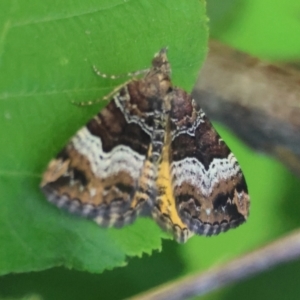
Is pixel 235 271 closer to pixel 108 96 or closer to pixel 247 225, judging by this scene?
pixel 108 96

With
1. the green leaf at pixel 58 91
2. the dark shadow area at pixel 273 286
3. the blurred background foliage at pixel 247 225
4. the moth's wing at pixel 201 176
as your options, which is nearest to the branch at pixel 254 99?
the moth's wing at pixel 201 176

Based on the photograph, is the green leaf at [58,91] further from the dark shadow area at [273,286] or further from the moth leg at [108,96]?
the dark shadow area at [273,286]

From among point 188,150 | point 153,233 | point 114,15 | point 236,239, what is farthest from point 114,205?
point 236,239

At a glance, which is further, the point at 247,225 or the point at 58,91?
the point at 247,225

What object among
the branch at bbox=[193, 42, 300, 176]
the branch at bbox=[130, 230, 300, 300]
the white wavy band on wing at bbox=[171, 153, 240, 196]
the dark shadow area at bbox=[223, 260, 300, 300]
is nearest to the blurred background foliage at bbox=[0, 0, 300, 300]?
the dark shadow area at bbox=[223, 260, 300, 300]

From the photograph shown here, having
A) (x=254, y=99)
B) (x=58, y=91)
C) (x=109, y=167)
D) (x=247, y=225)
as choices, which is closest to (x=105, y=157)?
(x=109, y=167)

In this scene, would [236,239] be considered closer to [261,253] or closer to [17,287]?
[17,287]

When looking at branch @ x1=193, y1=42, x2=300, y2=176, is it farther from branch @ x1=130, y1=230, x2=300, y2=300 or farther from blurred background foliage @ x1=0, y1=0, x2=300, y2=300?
branch @ x1=130, y1=230, x2=300, y2=300
